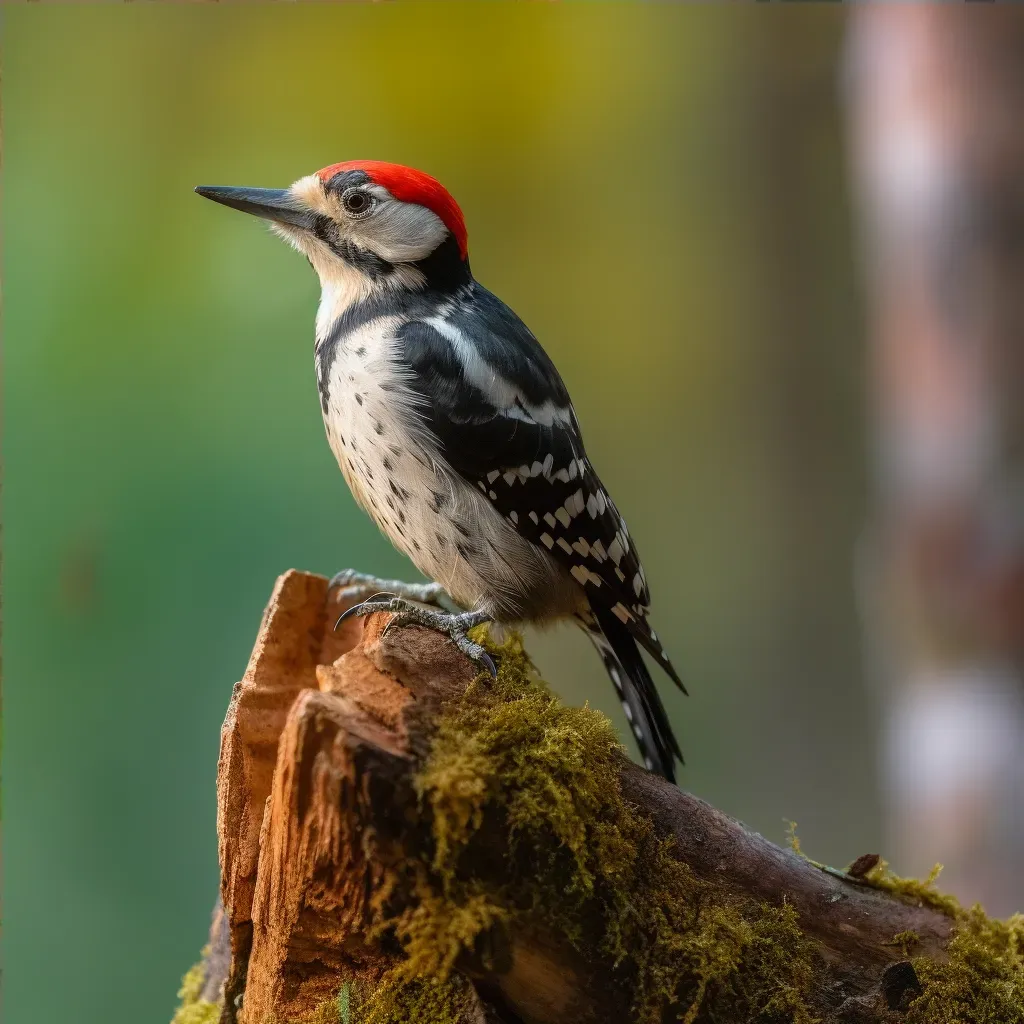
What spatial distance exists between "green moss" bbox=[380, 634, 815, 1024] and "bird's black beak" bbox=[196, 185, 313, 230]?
3.85 feet

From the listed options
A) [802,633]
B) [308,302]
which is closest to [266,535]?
[308,302]

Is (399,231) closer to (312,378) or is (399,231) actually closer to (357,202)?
(357,202)

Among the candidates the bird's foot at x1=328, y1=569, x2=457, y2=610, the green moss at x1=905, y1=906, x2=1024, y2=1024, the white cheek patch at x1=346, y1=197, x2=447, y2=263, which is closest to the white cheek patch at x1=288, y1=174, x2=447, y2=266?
the white cheek patch at x1=346, y1=197, x2=447, y2=263

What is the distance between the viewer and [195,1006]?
2027 millimetres

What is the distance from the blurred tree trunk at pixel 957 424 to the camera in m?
3.34

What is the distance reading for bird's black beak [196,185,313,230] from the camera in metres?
2.13

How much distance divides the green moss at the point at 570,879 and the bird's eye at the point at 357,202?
1.11 metres

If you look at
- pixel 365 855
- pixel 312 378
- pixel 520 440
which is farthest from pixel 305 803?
pixel 312 378

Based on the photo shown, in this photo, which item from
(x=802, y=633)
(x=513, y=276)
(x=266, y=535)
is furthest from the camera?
(x=802, y=633)

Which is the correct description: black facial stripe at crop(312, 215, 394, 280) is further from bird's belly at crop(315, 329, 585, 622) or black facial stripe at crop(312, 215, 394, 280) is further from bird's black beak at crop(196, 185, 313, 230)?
bird's belly at crop(315, 329, 585, 622)

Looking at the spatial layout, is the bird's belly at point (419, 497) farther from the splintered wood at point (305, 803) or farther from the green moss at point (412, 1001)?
the green moss at point (412, 1001)

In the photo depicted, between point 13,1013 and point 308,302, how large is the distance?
277 cm

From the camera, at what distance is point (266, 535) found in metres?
3.63

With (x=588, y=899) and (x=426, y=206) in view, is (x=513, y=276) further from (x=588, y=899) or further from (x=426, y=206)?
(x=588, y=899)
